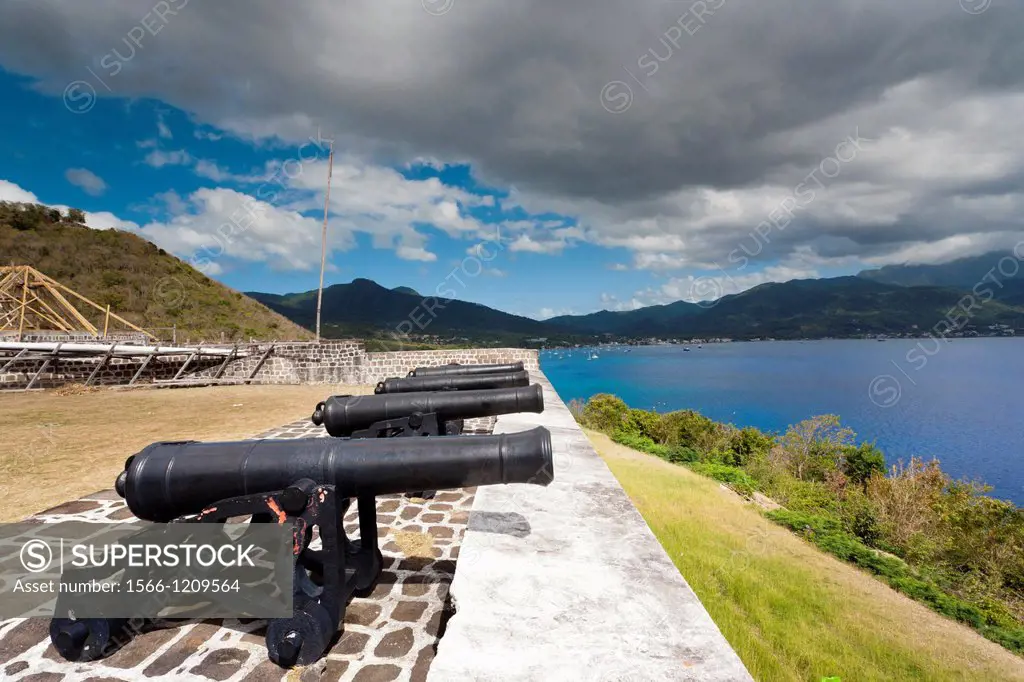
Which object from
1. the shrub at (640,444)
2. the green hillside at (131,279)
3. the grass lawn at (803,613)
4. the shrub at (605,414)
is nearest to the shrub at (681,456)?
the shrub at (640,444)

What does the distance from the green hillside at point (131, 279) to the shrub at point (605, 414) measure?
28918 mm

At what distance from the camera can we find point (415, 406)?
4762mm

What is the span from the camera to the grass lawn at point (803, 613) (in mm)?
3805

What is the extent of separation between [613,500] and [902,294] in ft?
850

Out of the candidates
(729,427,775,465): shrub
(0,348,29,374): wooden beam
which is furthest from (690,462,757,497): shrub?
(0,348,29,374): wooden beam

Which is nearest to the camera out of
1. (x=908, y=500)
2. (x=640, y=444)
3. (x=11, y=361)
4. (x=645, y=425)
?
(x=908, y=500)

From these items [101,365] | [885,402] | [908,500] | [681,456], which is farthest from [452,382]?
[885,402]

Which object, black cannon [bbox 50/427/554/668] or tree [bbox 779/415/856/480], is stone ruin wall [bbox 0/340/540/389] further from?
black cannon [bbox 50/427/554/668]

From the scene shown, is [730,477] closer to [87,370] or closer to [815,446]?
[815,446]

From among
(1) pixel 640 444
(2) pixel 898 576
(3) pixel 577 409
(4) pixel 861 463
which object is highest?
(3) pixel 577 409

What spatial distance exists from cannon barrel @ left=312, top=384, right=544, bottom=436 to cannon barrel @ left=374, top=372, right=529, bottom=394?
1455 mm

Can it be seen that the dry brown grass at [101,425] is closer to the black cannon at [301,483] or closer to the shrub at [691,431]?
the black cannon at [301,483]

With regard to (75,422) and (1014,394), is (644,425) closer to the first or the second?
(75,422)

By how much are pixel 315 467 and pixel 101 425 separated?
9.60 meters
